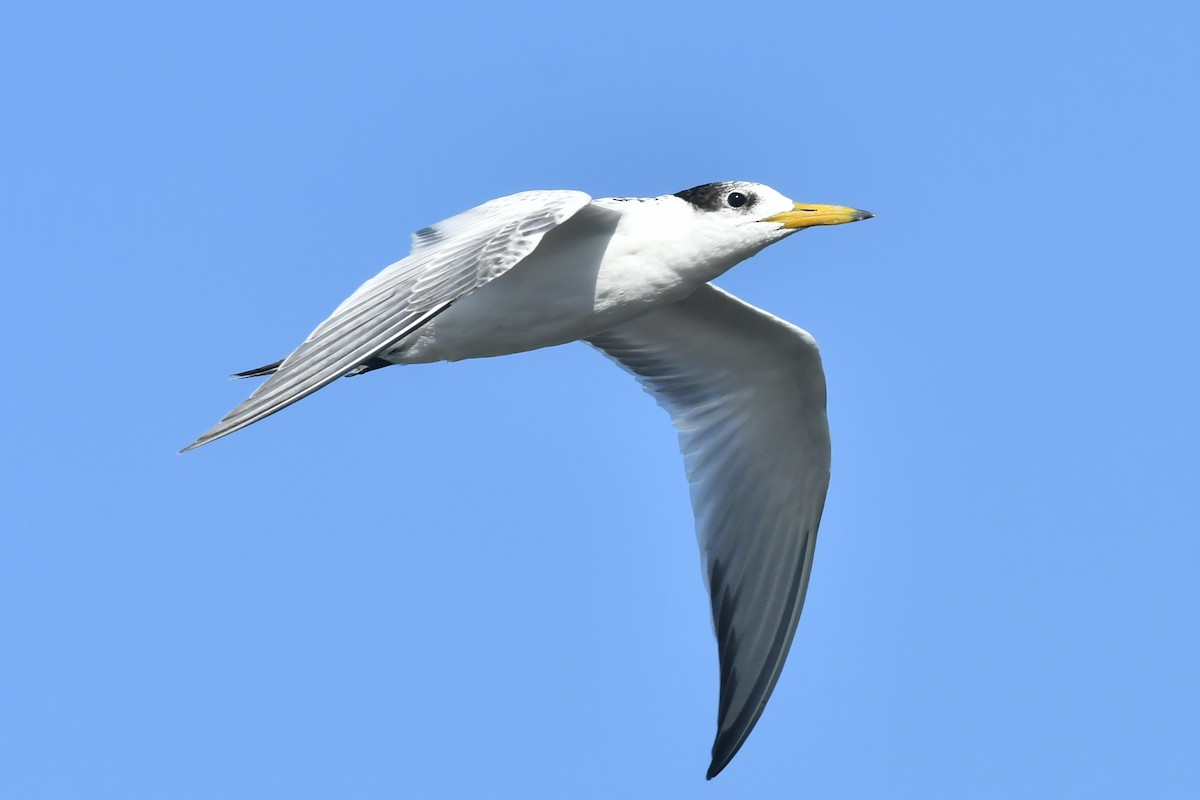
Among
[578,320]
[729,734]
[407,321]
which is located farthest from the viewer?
[729,734]

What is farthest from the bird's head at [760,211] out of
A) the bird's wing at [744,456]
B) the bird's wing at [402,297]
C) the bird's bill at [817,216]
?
the bird's wing at [744,456]

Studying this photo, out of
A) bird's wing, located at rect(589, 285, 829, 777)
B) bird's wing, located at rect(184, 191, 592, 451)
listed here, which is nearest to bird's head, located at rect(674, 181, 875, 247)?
bird's wing, located at rect(184, 191, 592, 451)

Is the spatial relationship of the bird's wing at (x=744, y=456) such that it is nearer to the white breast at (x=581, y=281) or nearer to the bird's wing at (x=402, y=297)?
the white breast at (x=581, y=281)

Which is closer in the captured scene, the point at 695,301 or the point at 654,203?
the point at 654,203

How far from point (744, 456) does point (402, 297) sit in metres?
4.28

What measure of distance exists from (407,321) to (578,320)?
168 centimetres

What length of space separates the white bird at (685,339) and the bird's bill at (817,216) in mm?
10

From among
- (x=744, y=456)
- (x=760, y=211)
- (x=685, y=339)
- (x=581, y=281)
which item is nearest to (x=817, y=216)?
(x=760, y=211)

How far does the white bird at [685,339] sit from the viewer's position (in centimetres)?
998

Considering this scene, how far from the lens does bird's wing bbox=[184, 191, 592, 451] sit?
372 inches

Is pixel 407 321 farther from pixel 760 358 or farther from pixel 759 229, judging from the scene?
pixel 760 358

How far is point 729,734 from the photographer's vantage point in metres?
13.0

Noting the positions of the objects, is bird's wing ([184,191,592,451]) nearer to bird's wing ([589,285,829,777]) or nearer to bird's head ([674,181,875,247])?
bird's head ([674,181,875,247])

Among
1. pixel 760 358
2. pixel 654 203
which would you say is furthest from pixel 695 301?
pixel 654 203
